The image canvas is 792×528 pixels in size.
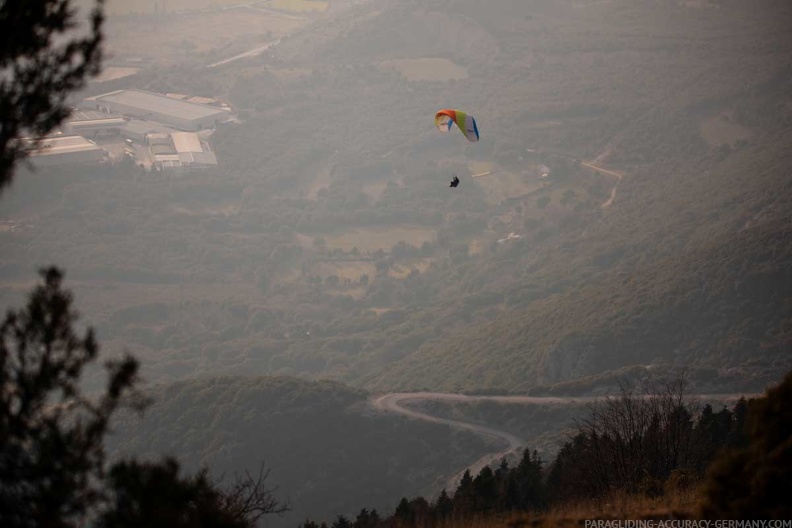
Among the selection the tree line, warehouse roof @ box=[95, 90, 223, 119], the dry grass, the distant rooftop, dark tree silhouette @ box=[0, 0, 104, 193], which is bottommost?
the tree line

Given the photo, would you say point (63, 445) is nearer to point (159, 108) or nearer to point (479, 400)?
point (479, 400)

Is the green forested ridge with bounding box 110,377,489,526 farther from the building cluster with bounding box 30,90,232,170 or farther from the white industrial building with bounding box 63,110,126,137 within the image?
the white industrial building with bounding box 63,110,126,137

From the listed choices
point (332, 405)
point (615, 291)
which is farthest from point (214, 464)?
point (615, 291)

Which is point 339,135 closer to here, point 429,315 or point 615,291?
point 429,315

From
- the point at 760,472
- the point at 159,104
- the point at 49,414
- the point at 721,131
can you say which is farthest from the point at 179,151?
the point at 760,472

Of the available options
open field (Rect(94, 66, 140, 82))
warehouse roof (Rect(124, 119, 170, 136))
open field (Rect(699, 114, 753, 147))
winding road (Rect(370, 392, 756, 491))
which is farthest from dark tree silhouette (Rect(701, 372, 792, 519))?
open field (Rect(94, 66, 140, 82))

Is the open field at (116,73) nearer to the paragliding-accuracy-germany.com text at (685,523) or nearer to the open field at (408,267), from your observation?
the open field at (408,267)
